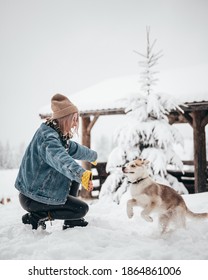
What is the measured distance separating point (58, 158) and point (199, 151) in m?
4.57

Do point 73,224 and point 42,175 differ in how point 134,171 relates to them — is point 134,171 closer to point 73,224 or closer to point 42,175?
point 73,224

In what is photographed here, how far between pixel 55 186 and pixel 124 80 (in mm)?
6242

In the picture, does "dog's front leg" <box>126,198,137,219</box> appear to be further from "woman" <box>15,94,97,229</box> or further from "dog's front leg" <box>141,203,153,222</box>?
"woman" <box>15,94,97,229</box>

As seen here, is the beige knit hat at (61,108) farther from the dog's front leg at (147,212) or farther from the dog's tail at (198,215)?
the dog's tail at (198,215)

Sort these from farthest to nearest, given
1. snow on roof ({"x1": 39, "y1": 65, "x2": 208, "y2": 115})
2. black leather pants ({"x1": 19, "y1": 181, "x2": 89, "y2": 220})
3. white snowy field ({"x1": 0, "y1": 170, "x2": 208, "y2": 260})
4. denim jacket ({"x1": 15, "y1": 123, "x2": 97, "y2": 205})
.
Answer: snow on roof ({"x1": 39, "y1": 65, "x2": 208, "y2": 115})
black leather pants ({"x1": 19, "y1": 181, "x2": 89, "y2": 220})
denim jacket ({"x1": 15, "y1": 123, "x2": 97, "y2": 205})
white snowy field ({"x1": 0, "y1": 170, "x2": 208, "y2": 260})

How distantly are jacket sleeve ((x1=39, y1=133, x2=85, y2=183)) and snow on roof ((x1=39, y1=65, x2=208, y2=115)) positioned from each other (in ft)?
11.2

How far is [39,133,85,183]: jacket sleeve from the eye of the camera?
2.18 metres

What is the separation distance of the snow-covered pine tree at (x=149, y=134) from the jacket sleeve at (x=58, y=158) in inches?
127

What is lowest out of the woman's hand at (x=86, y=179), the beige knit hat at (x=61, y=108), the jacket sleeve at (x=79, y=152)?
the woman's hand at (x=86, y=179)

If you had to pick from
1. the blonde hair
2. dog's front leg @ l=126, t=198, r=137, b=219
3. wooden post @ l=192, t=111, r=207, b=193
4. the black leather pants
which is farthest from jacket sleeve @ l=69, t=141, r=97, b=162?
wooden post @ l=192, t=111, r=207, b=193

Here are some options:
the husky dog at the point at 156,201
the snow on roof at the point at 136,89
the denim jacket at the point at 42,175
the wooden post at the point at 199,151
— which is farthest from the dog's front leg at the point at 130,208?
the wooden post at the point at 199,151

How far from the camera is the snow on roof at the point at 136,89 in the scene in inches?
232

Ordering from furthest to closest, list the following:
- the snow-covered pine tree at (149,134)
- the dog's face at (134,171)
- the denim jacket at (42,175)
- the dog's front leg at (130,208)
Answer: the snow-covered pine tree at (149,134)
the dog's face at (134,171)
the dog's front leg at (130,208)
the denim jacket at (42,175)
